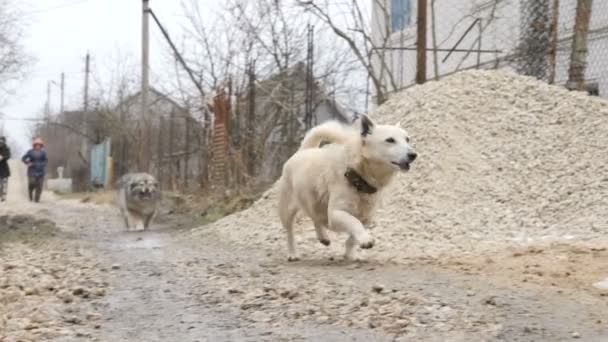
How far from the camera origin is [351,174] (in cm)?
693

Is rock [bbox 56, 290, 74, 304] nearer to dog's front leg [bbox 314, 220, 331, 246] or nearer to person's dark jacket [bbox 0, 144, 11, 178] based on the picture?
dog's front leg [bbox 314, 220, 331, 246]

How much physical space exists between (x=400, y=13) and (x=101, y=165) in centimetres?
1948

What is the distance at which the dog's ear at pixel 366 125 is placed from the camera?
6953 mm

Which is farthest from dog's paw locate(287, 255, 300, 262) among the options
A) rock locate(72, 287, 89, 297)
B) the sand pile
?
rock locate(72, 287, 89, 297)

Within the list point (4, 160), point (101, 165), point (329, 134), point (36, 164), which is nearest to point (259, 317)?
point (329, 134)

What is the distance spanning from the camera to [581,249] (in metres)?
7.19

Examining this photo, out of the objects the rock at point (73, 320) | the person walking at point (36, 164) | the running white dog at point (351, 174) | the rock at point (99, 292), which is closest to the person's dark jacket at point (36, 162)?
the person walking at point (36, 164)

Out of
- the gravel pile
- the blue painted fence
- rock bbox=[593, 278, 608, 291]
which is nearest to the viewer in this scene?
the gravel pile

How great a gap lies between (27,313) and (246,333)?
5.11 feet

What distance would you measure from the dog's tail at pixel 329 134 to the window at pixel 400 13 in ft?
45.6

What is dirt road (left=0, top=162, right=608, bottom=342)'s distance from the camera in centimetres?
447

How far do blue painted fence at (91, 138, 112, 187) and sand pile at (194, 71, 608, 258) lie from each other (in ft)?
75.7

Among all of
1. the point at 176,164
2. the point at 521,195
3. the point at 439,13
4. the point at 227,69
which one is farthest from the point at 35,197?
the point at 521,195

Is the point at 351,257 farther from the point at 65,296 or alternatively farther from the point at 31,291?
the point at 31,291
